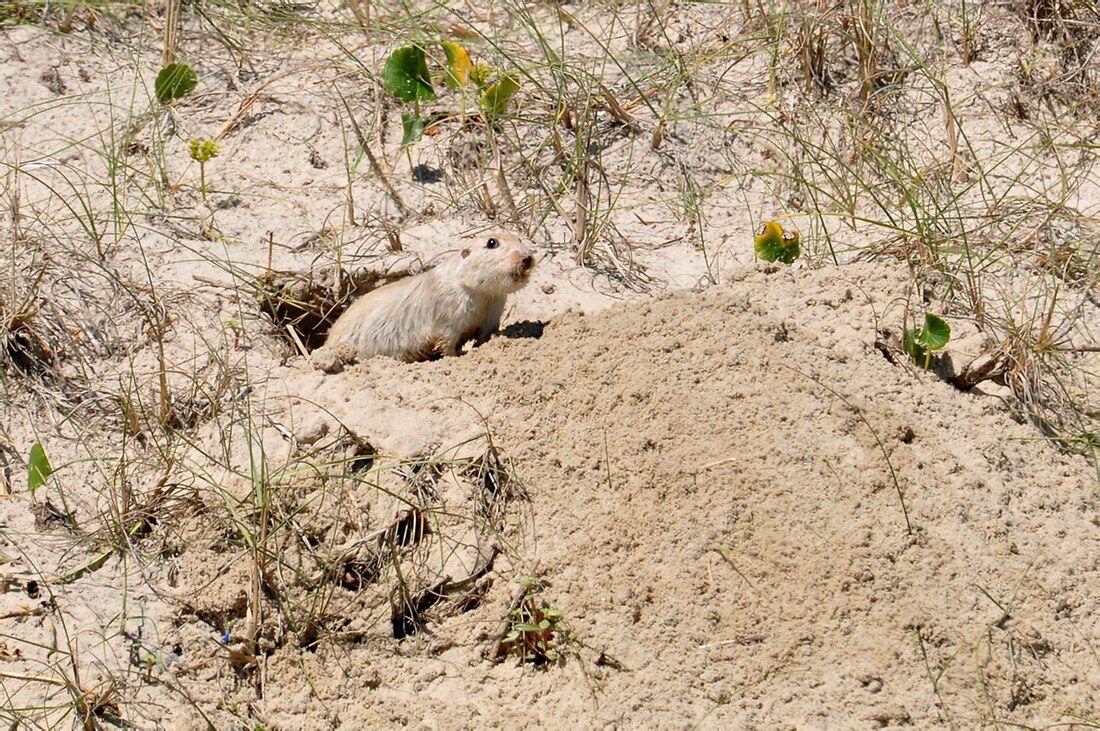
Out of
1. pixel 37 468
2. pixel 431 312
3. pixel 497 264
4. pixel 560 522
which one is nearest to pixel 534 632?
pixel 560 522

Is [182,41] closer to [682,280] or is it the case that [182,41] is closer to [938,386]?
[682,280]

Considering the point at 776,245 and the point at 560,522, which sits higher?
the point at 776,245

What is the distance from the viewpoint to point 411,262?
5309mm

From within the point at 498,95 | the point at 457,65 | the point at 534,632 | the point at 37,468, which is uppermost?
the point at 457,65

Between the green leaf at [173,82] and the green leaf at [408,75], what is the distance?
3.31ft

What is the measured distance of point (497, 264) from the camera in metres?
4.85

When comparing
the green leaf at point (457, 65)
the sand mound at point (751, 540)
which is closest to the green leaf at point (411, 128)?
the green leaf at point (457, 65)

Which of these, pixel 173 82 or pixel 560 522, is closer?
pixel 560 522

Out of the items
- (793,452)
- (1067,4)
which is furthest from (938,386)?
(1067,4)

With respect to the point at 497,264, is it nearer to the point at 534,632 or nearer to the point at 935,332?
the point at 935,332

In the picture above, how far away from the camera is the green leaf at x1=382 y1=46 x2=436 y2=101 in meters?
5.34

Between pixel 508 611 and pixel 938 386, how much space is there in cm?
174

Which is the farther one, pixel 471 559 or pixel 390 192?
pixel 390 192

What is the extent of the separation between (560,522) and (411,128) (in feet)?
8.56
